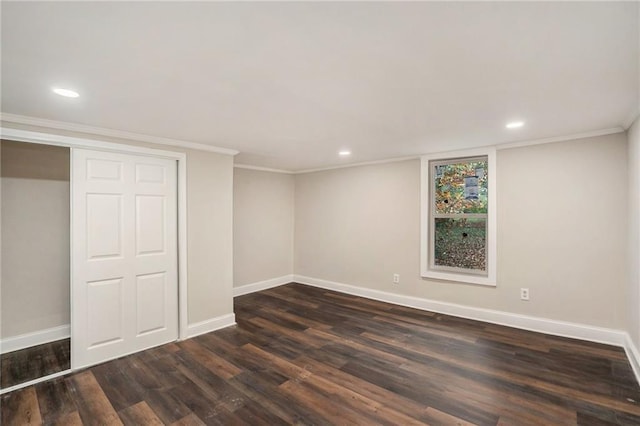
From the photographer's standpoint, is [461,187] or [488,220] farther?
[461,187]

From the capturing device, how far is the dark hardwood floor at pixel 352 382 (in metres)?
2.16

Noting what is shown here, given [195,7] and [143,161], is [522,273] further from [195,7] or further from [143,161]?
[143,161]

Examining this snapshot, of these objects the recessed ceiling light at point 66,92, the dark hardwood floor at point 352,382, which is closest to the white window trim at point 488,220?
the dark hardwood floor at point 352,382

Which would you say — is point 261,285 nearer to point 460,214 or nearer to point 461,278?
point 461,278

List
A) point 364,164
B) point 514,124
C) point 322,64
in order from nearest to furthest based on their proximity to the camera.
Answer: point 322,64, point 514,124, point 364,164

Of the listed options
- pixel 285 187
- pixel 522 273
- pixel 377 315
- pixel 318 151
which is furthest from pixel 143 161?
pixel 522 273

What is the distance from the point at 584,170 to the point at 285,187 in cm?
462

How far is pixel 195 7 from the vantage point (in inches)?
47.8

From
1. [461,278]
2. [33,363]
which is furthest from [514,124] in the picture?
[33,363]

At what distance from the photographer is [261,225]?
570 cm

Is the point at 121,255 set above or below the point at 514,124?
below

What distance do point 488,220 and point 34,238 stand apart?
218 inches

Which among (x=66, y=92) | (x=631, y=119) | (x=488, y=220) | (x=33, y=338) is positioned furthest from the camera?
(x=488, y=220)

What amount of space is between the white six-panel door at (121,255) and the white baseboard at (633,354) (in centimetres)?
454
